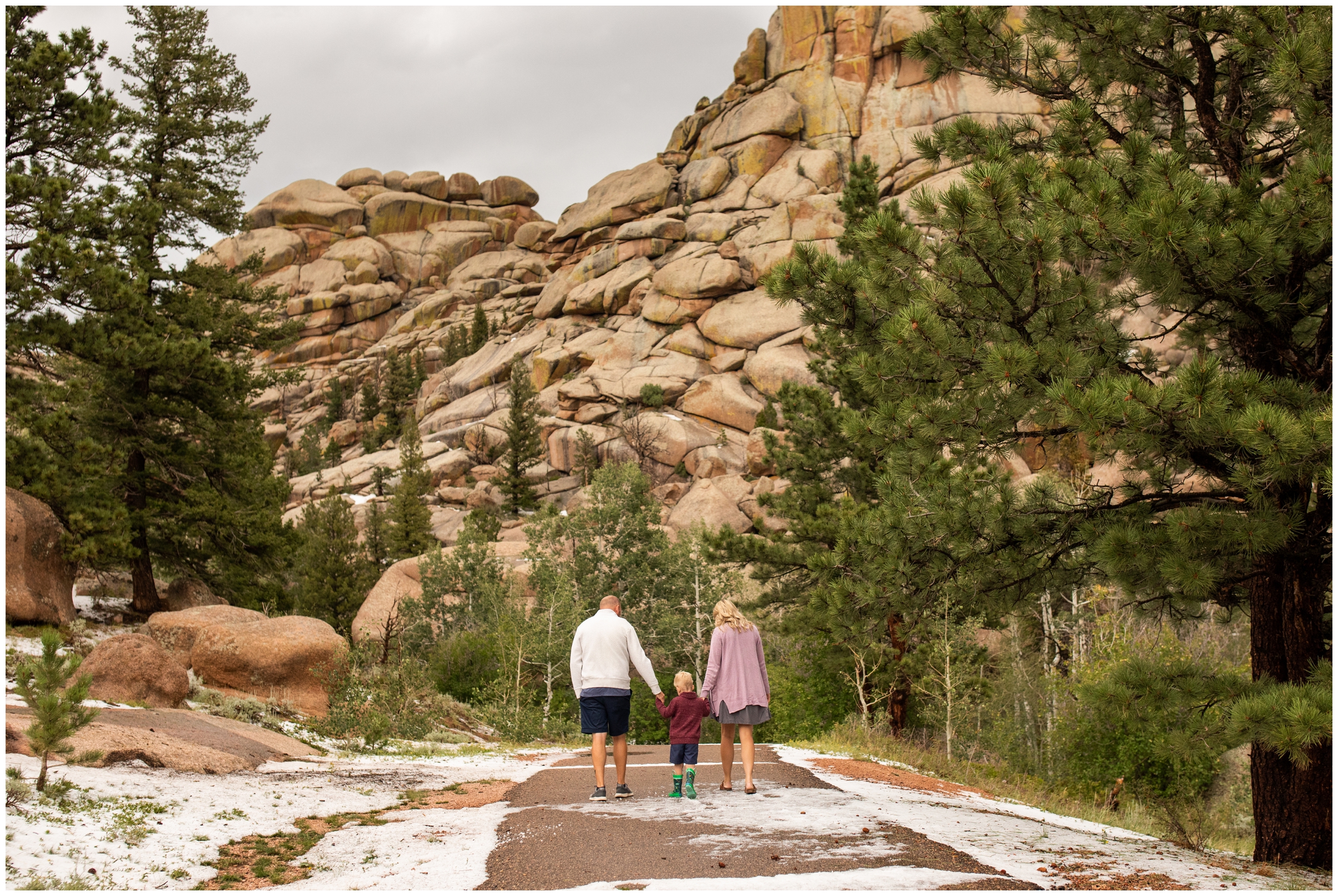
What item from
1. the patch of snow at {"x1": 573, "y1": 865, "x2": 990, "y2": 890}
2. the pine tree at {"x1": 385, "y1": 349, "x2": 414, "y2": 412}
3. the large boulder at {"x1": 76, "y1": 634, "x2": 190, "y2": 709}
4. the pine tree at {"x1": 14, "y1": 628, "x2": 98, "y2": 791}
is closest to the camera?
the patch of snow at {"x1": 573, "y1": 865, "x2": 990, "y2": 890}

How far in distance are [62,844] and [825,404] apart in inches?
668

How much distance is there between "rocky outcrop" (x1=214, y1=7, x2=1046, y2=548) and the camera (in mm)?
56938

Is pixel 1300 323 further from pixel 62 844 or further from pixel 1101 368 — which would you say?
pixel 62 844

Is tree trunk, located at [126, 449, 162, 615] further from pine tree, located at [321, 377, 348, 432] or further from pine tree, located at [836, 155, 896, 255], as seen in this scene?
pine tree, located at [321, 377, 348, 432]

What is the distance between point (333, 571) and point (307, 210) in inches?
3123

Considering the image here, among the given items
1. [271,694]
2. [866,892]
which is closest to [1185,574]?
[866,892]

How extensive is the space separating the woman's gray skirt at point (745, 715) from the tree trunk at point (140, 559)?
17.3 metres

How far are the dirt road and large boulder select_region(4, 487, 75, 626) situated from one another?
12.5m

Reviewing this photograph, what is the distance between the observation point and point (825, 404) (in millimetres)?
19906

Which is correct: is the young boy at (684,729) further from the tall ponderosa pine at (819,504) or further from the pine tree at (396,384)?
the pine tree at (396,384)

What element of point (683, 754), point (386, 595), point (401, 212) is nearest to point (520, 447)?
point (386, 595)

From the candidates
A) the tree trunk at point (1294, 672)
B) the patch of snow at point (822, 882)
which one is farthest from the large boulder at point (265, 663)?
the tree trunk at point (1294, 672)

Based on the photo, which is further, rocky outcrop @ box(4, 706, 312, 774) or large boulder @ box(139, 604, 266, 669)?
large boulder @ box(139, 604, 266, 669)

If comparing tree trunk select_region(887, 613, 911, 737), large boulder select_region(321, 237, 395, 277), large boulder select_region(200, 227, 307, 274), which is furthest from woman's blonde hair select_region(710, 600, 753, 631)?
large boulder select_region(200, 227, 307, 274)
